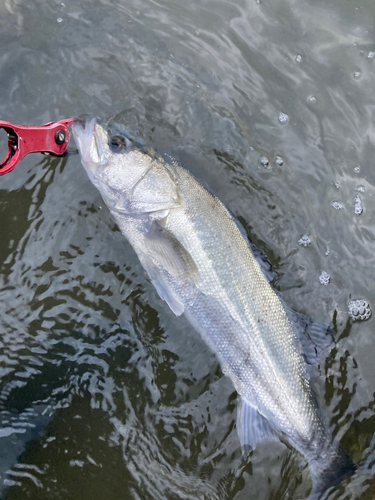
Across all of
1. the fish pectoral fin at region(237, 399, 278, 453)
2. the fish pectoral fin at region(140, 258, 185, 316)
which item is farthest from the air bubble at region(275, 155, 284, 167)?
the fish pectoral fin at region(237, 399, 278, 453)

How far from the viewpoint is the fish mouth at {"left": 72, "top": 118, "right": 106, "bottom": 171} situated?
10.9 feet

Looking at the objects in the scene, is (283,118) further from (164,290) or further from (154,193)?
(164,290)

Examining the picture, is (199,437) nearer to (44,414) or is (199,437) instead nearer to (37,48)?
(44,414)

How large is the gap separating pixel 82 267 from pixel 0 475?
1856 millimetres

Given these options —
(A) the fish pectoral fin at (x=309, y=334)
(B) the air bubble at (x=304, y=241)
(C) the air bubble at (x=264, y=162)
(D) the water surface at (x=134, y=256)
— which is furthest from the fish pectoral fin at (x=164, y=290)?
(C) the air bubble at (x=264, y=162)

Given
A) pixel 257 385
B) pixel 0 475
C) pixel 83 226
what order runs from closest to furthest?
pixel 257 385
pixel 0 475
pixel 83 226

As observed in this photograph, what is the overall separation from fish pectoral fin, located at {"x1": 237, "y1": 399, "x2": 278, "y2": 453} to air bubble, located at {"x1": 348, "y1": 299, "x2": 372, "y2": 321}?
1.37 meters

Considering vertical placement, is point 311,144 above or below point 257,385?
above

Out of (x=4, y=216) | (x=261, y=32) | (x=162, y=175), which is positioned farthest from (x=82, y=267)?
(x=261, y=32)

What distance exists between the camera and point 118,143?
132 inches

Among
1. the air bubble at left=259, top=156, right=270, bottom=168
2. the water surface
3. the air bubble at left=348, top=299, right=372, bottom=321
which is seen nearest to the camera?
the water surface

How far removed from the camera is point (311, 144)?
4168 millimetres

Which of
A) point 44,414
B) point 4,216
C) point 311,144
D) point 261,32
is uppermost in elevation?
point 261,32

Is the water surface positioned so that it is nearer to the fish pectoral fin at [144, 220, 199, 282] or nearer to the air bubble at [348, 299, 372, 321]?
the air bubble at [348, 299, 372, 321]
